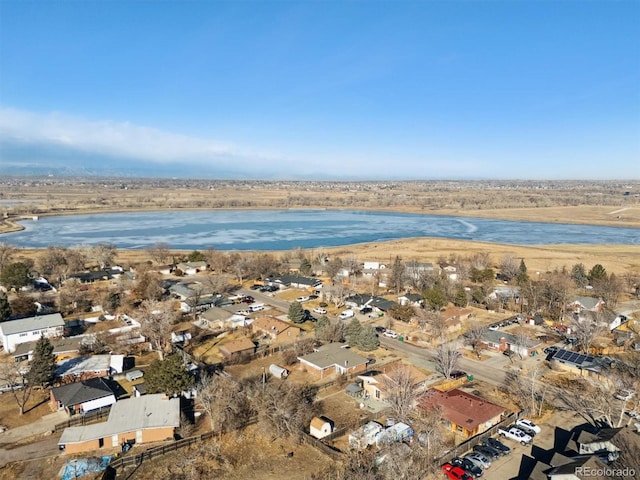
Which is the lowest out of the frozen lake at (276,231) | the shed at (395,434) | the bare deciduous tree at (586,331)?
the frozen lake at (276,231)

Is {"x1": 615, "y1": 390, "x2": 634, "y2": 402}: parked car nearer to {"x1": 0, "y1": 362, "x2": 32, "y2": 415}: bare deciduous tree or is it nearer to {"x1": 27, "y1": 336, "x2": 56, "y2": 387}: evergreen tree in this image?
{"x1": 27, "y1": 336, "x2": 56, "y2": 387}: evergreen tree

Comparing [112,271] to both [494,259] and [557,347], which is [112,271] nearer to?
[557,347]

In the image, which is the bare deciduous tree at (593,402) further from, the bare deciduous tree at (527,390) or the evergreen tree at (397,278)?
the evergreen tree at (397,278)

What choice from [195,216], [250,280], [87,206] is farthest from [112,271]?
[87,206]

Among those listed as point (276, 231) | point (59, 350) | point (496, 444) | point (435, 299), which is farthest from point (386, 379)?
point (276, 231)

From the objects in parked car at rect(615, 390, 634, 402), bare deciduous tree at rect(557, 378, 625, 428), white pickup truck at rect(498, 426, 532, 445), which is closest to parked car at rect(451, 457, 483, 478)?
white pickup truck at rect(498, 426, 532, 445)

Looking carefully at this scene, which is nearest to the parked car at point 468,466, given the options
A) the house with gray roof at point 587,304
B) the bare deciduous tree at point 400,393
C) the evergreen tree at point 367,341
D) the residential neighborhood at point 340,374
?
the residential neighborhood at point 340,374
